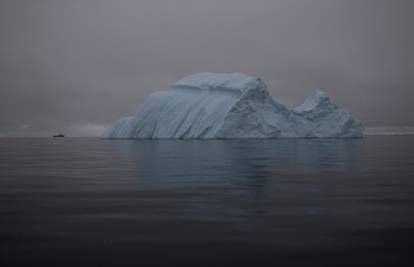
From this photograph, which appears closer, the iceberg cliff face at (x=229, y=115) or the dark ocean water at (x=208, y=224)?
the dark ocean water at (x=208, y=224)

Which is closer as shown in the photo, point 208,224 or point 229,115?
point 208,224

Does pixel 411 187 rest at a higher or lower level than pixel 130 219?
lower

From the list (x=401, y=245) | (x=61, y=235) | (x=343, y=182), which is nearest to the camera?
(x=401, y=245)

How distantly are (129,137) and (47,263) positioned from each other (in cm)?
6702

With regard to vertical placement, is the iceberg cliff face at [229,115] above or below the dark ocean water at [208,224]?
below

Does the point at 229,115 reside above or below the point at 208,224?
below

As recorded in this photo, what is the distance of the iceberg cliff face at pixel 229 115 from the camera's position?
63125 millimetres

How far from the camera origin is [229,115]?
61.7m

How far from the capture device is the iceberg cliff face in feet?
207

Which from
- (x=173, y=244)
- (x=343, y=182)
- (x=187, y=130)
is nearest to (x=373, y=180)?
(x=343, y=182)

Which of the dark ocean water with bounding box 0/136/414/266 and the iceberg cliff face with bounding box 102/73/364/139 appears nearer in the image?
the dark ocean water with bounding box 0/136/414/266

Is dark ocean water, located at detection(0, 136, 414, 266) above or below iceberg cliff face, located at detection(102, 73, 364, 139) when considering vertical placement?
above

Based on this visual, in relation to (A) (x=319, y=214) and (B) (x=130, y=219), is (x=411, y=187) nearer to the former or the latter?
(A) (x=319, y=214)

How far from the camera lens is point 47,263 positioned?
4859mm
